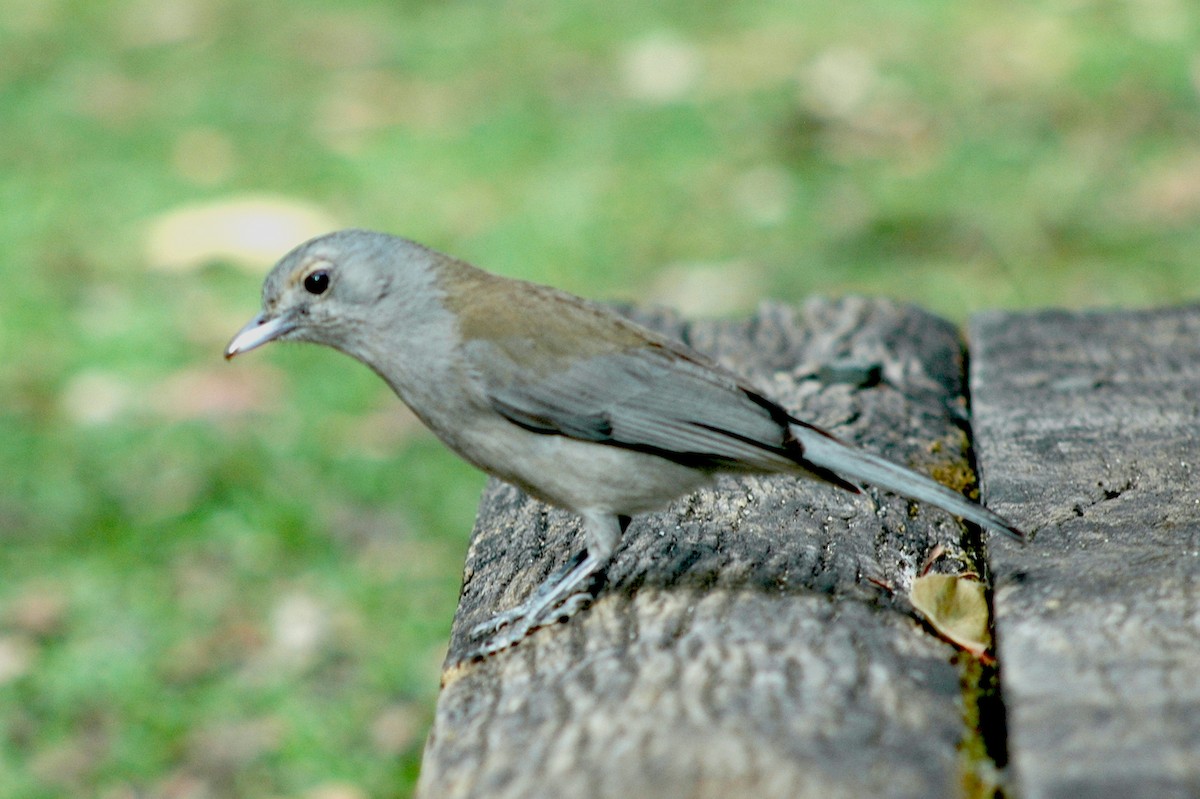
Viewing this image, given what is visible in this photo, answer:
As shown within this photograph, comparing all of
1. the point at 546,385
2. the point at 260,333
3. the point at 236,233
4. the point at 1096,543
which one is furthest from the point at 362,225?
the point at 1096,543

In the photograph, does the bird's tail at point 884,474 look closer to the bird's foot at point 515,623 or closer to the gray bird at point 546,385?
the gray bird at point 546,385

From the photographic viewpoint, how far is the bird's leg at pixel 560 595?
272cm

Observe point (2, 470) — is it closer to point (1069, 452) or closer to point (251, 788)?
point (251, 788)

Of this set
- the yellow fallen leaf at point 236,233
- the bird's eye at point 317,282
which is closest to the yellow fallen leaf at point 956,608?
the bird's eye at point 317,282

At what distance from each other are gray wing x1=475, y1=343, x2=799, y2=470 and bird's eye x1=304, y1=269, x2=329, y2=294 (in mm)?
385

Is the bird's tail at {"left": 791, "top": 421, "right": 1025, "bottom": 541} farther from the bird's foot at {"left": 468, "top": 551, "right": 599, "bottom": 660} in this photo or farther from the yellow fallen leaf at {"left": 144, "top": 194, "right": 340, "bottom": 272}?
the yellow fallen leaf at {"left": 144, "top": 194, "right": 340, "bottom": 272}

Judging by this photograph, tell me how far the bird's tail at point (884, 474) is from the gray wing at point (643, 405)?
0.09 meters

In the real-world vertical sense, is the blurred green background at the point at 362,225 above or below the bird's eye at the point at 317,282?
above

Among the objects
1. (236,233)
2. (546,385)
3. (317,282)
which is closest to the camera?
(546,385)

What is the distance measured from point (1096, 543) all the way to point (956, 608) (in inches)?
13.5

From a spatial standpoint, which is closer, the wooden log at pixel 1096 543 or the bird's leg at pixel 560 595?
the wooden log at pixel 1096 543

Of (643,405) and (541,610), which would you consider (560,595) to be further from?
(643,405)

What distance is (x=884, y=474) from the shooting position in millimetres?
2799

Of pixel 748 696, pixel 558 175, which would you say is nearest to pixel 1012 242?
pixel 558 175
